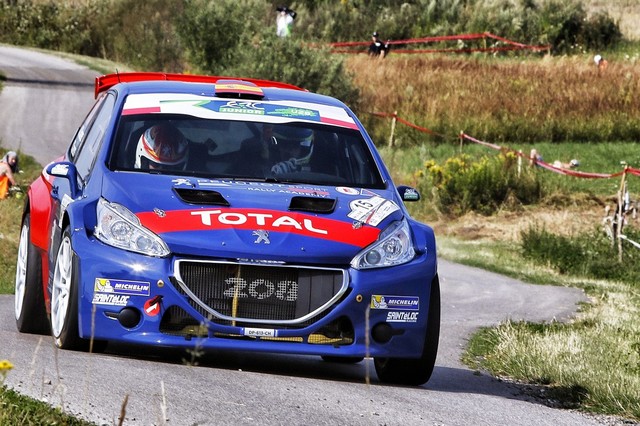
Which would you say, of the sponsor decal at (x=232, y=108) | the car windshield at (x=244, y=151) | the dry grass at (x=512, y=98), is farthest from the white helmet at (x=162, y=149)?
the dry grass at (x=512, y=98)

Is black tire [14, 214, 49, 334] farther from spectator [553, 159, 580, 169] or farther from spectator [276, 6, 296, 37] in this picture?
spectator [276, 6, 296, 37]

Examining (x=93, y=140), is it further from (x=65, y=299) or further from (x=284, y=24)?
(x=284, y=24)

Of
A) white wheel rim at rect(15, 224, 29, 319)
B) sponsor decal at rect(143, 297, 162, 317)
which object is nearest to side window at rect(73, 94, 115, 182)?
white wheel rim at rect(15, 224, 29, 319)

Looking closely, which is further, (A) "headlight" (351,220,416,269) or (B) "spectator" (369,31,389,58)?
(B) "spectator" (369,31,389,58)

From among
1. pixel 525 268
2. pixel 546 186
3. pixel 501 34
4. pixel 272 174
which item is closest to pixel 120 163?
pixel 272 174

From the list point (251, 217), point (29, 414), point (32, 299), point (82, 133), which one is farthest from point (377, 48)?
point (29, 414)

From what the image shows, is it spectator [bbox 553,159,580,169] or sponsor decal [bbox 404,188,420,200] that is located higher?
sponsor decal [bbox 404,188,420,200]

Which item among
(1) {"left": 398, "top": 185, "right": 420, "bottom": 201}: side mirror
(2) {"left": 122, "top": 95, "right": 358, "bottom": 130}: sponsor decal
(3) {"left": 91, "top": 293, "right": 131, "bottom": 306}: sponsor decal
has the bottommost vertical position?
(3) {"left": 91, "top": 293, "right": 131, "bottom": 306}: sponsor decal

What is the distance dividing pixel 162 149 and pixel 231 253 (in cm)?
140

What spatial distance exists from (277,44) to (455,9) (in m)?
27.0

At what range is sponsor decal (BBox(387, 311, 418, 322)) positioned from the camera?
818 cm

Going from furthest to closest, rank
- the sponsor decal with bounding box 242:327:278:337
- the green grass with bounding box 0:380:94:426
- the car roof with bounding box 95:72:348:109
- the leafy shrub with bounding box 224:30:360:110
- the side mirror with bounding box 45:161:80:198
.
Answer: the leafy shrub with bounding box 224:30:360:110, the car roof with bounding box 95:72:348:109, the side mirror with bounding box 45:161:80:198, the sponsor decal with bounding box 242:327:278:337, the green grass with bounding box 0:380:94:426

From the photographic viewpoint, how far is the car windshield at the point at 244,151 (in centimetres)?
901

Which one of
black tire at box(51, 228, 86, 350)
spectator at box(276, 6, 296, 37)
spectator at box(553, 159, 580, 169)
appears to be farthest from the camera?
spectator at box(276, 6, 296, 37)
